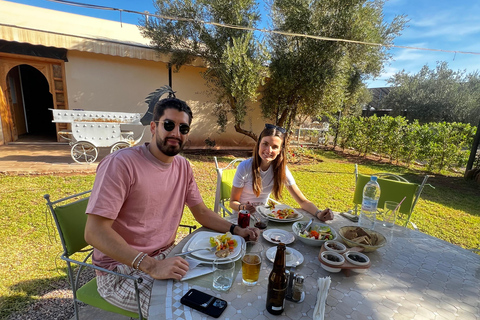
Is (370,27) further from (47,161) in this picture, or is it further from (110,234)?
(47,161)

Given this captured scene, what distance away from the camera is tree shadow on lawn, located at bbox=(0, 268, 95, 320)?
6.54ft

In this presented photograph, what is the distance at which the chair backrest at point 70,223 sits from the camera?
156 cm

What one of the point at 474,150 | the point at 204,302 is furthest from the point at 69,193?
the point at 474,150

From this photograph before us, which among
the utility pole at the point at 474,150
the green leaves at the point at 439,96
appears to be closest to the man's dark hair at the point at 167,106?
the utility pole at the point at 474,150

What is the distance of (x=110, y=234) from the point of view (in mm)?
1338

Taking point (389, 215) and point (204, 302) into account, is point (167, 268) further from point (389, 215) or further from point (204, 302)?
point (389, 215)

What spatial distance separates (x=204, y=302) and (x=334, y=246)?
847mm

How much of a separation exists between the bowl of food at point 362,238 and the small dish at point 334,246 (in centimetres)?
10

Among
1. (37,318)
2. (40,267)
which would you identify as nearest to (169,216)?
(37,318)

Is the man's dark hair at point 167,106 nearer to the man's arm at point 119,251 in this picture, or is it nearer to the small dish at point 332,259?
the man's arm at point 119,251

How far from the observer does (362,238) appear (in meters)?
1.51

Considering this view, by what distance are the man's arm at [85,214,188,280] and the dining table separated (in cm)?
6

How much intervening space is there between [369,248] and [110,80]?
852cm

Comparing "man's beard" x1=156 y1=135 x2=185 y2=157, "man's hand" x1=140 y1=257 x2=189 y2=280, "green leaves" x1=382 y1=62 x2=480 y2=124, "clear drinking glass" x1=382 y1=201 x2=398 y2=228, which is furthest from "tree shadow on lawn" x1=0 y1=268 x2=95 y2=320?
"green leaves" x1=382 y1=62 x2=480 y2=124
